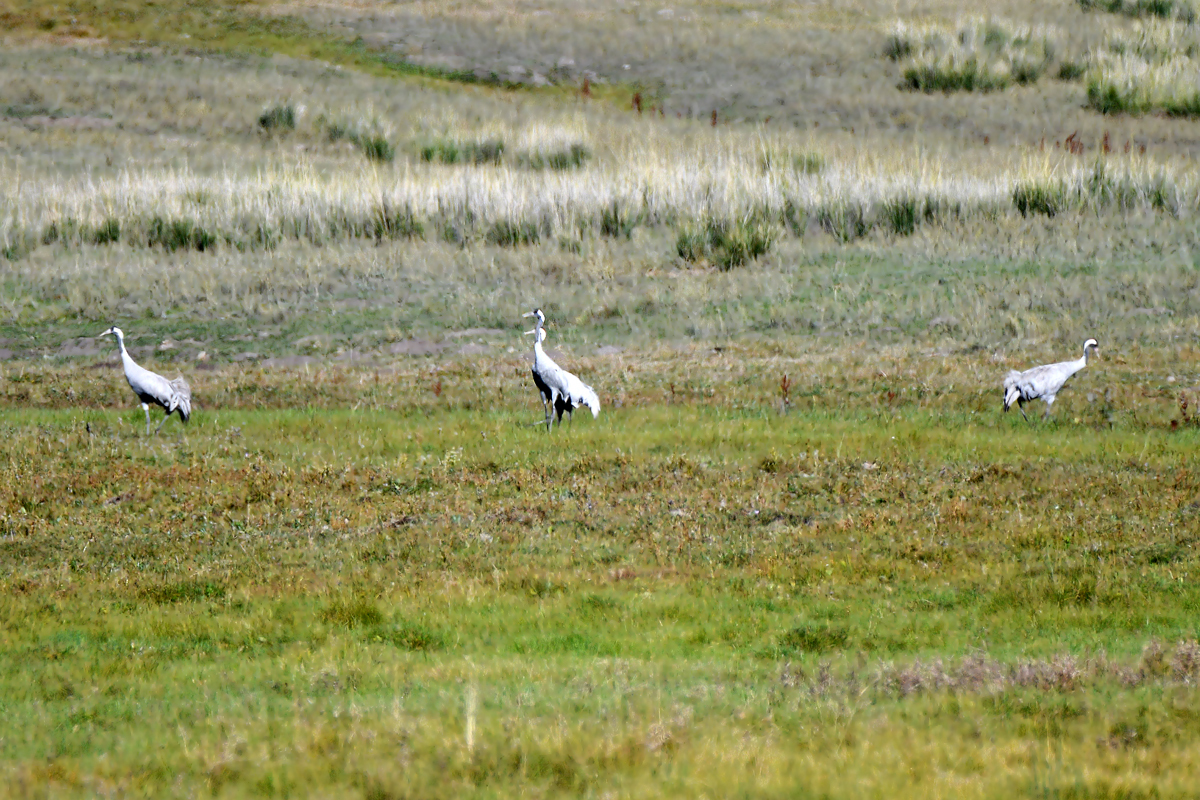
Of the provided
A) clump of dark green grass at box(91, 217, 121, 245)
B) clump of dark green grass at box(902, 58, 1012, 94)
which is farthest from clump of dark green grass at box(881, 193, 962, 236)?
clump of dark green grass at box(902, 58, 1012, 94)

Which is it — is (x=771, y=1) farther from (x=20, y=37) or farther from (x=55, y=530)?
(x=55, y=530)

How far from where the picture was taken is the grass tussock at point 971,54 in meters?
50.7

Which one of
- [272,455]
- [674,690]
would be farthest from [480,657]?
[272,455]

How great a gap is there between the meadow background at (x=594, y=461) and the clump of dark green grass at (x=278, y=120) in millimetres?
147

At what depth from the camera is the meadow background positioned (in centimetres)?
702

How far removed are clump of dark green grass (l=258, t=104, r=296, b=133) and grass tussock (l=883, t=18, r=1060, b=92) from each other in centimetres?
2352

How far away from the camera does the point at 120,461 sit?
47.9 feet

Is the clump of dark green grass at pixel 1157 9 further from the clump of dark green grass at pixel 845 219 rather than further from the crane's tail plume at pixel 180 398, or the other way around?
the crane's tail plume at pixel 180 398

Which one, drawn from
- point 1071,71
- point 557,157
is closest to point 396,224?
point 557,157

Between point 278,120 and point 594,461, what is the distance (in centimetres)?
3258

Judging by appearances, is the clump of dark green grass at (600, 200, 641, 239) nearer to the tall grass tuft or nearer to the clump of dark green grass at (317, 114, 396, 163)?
the tall grass tuft

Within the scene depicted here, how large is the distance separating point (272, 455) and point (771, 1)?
57821mm

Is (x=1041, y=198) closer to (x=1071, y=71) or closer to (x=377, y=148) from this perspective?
(x=377, y=148)

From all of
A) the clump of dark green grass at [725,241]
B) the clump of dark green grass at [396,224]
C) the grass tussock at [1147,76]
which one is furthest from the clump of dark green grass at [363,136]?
the grass tussock at [1147,76]
